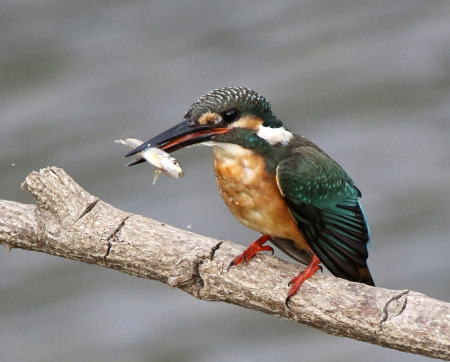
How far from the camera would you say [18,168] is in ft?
19.5

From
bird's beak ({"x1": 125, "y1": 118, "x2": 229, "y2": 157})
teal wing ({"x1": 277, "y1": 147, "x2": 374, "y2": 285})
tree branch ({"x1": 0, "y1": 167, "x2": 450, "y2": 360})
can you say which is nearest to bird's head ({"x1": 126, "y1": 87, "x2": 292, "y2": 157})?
bird's beak ({"x1": 125, "y1": 118, "x2": 229, "y2": 157})

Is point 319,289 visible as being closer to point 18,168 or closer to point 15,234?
point 15,234

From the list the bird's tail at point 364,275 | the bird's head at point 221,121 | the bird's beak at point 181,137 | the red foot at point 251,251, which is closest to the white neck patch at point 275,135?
the bird's head at point 221,121

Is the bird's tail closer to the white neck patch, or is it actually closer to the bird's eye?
the white neck patch

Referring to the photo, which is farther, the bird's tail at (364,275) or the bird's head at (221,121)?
the bird's tail at (364,275)

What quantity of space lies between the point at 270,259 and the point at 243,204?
6.7 inches

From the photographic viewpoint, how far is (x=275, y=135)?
8.61 ft

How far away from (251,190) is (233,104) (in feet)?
0.86

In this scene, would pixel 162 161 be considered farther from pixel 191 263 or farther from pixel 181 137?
pixel 191 263

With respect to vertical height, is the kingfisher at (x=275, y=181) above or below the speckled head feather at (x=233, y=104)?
below

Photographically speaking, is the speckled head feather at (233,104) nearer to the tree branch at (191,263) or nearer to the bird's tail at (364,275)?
the tree branch at (191,263)

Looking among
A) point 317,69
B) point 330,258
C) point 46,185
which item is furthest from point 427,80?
point 46,185

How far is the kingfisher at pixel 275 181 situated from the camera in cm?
247

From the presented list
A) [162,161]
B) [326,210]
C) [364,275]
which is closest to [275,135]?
[326,210]
